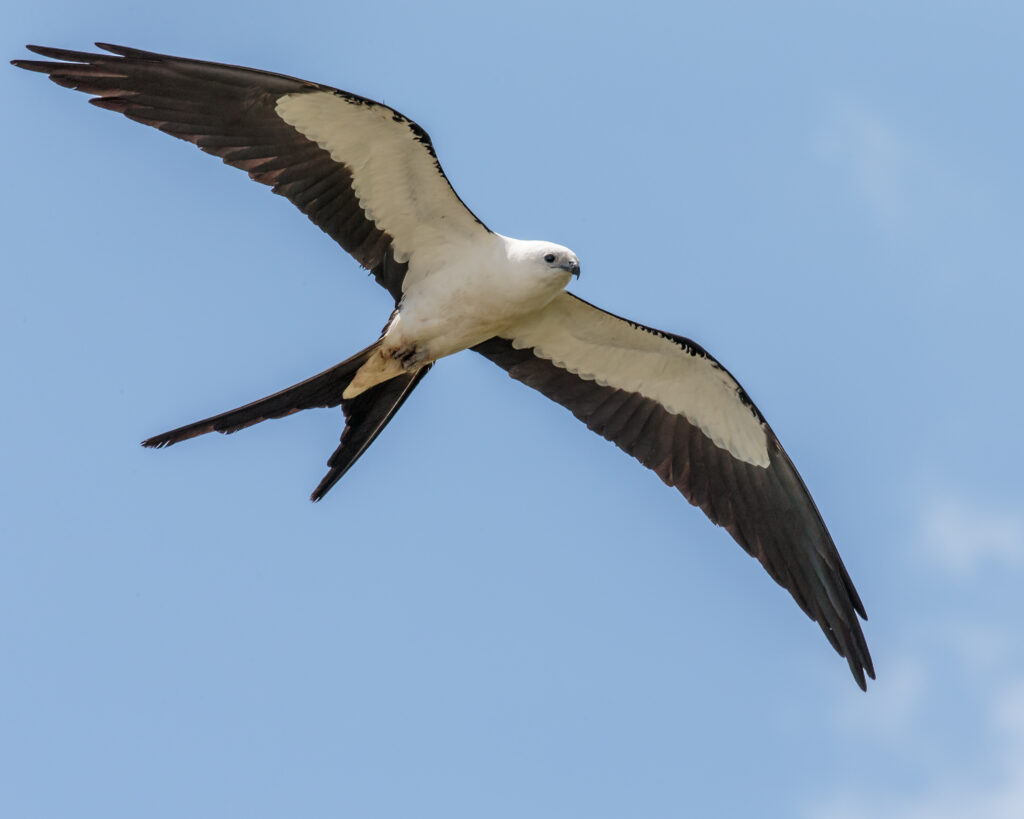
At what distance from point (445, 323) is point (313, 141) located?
5.43ft

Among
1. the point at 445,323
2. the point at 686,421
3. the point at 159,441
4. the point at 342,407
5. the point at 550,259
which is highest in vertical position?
the point at 686,421

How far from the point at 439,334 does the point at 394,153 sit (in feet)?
4.57

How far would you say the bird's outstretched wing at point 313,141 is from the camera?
9.71 m

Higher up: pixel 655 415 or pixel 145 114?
pixel 655 415

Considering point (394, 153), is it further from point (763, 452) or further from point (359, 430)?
point (763, 452)

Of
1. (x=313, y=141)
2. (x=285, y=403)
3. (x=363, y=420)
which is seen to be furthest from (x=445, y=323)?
(x=313, y=141)

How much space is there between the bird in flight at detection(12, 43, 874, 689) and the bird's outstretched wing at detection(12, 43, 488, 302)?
0.01 m

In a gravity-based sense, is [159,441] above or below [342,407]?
below

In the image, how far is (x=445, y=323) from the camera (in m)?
10.7

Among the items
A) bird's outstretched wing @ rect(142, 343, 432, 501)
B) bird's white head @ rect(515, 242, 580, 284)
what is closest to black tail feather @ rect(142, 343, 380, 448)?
bird's outstretched wing @ rect(142, 343, 432, 501)

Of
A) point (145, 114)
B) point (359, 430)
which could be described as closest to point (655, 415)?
point (359, 430)

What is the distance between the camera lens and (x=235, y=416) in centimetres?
998

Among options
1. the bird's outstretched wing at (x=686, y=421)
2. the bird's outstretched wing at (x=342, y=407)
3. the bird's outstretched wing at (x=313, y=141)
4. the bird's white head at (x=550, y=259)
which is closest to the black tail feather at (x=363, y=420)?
the bird's outstretched wing at (x=342, y=407)

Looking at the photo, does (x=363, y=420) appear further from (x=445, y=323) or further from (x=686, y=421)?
(x=686, y=421)
